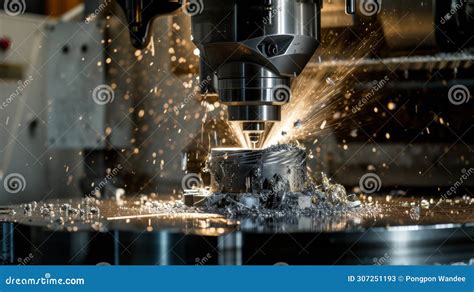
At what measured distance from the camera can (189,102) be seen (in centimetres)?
236

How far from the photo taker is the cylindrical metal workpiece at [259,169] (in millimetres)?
1683

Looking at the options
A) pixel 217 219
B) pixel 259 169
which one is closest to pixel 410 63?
pixel 259 169

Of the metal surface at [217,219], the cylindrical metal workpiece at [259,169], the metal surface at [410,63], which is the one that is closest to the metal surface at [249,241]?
Result: the metal surface at [217,219]

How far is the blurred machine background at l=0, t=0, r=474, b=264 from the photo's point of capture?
2.04m

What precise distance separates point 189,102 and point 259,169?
2.34 ft

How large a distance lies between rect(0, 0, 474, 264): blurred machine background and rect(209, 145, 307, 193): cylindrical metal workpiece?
314 mm

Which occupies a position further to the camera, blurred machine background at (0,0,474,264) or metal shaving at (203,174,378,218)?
blurred machine background at (0,0,474,264)

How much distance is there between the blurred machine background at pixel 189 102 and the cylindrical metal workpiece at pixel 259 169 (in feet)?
1.03

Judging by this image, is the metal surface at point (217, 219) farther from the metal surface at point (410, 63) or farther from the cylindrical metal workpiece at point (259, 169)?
the metal surface at point (410, 63)

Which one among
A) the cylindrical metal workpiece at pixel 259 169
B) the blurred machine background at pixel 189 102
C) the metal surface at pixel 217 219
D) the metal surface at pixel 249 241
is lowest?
the metal surface at pixel 249 241

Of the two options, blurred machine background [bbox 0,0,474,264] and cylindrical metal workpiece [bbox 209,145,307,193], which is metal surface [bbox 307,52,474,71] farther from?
cylindrical metal workpiece [bbox 209,145,307,193]

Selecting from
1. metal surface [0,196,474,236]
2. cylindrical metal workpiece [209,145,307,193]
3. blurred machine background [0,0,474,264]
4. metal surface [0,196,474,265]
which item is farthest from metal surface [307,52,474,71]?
metal surface [0,196,474,265]

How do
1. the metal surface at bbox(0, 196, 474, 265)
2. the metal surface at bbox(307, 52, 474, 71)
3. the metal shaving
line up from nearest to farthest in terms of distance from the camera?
the metal surface at bbox(0, 196, 474, 265)
the metal shaving
the metal surface at bbox(307, 52, 474, 71)
